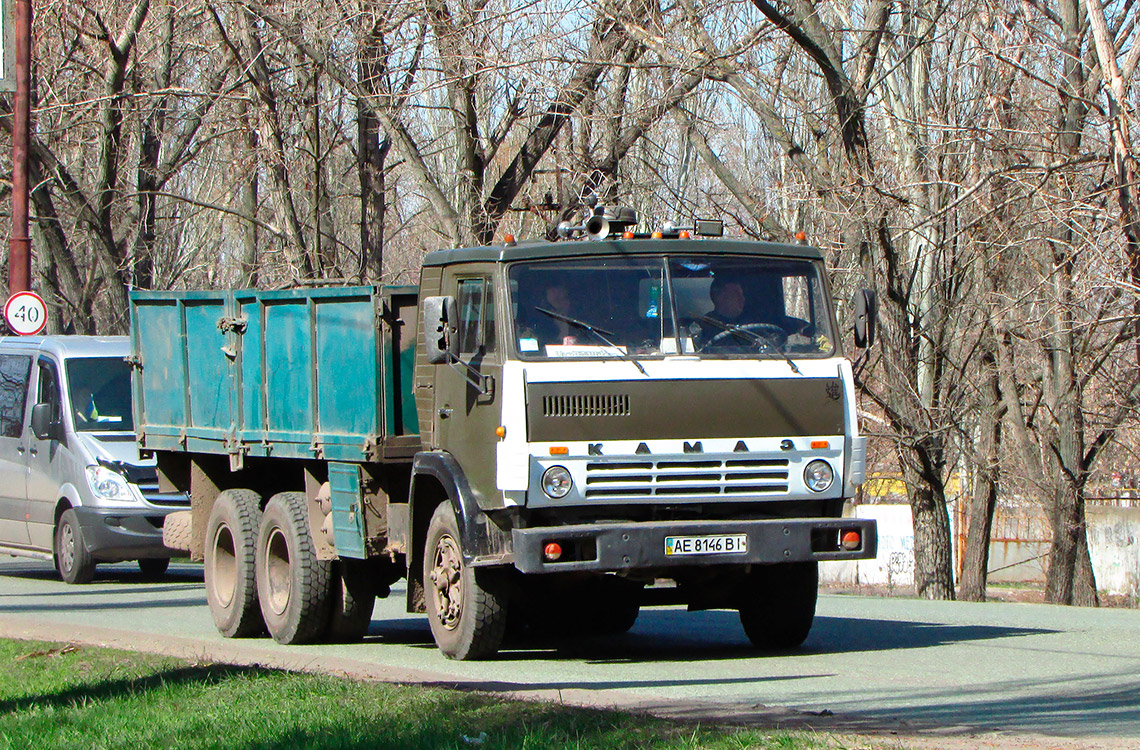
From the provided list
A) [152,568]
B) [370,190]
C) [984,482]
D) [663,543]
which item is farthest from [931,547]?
[663,543]

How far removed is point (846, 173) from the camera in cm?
1597

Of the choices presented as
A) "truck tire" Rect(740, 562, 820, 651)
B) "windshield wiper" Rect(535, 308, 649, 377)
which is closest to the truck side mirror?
"windshield wiper" Rect(535, 308, 649, 377)

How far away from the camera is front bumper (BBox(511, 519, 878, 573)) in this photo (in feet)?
27.3

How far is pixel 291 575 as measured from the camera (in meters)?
10.7

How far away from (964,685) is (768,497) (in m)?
1.57

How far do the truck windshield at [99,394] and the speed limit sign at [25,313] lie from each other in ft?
6.80

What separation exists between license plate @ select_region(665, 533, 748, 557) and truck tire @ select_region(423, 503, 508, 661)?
3.70 ft

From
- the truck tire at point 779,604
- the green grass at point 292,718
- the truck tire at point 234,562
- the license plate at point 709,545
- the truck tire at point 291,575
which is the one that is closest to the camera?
the green grass at point 292,718

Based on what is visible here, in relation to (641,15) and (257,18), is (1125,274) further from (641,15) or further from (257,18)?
(257,18)

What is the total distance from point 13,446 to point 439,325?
9.89 meters

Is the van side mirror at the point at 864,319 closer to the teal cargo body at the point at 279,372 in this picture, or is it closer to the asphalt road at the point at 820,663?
the asphalt road at the point at 820,663

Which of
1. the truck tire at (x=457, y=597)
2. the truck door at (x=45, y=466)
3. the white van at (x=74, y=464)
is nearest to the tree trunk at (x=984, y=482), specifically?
the white van at (x=74, y=464)

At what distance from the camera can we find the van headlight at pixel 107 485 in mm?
15492

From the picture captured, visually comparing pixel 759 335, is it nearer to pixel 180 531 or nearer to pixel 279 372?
pixel 279 372
